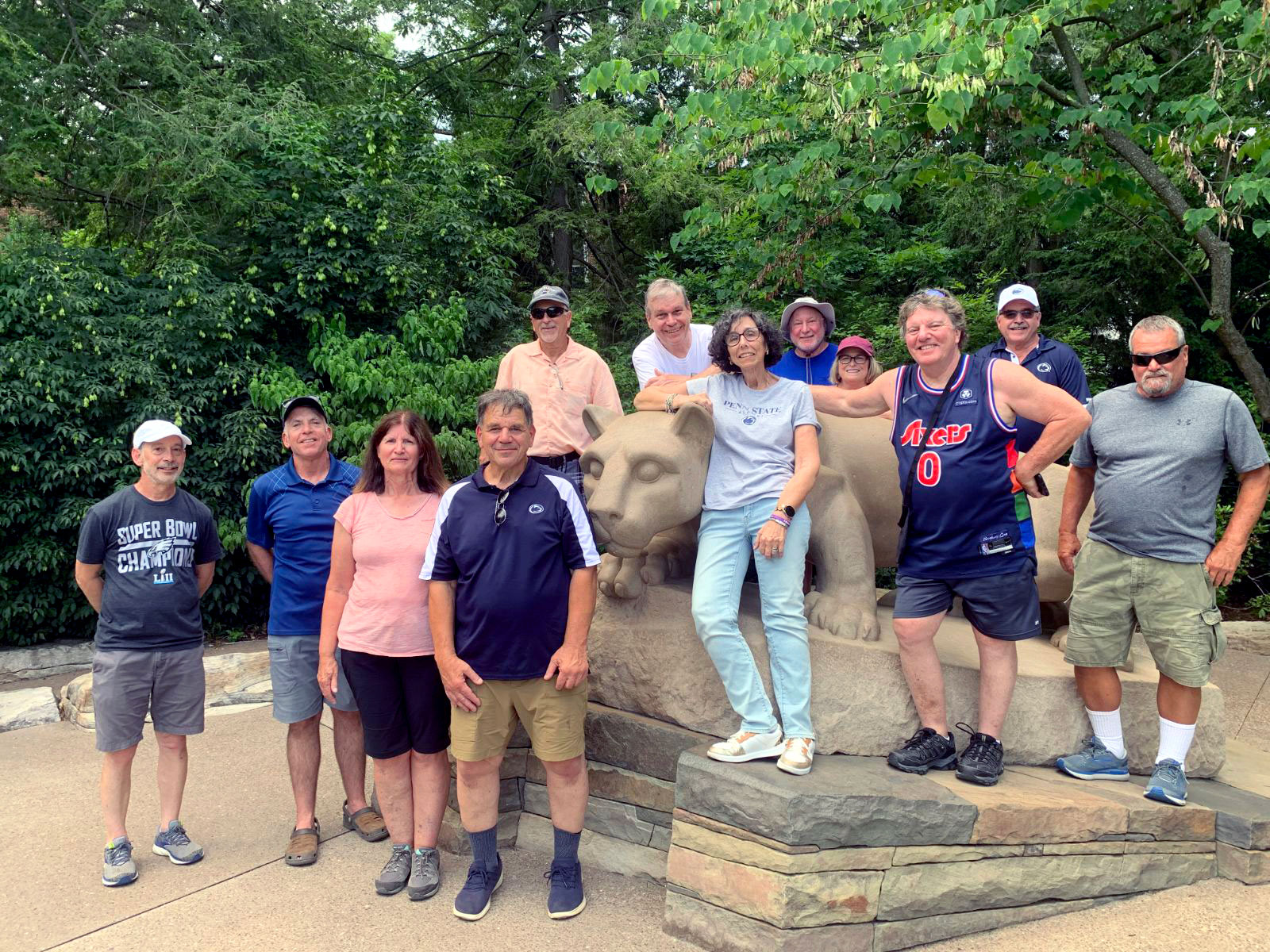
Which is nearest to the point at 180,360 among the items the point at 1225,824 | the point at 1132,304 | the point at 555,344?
the point at 555,344

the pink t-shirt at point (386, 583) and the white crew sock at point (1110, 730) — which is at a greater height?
the pink t-shirt at point (386, 583)

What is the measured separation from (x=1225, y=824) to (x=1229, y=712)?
8.94 ft

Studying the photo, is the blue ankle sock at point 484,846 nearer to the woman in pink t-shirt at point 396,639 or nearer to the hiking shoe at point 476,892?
the hiking shoe at point 476,892

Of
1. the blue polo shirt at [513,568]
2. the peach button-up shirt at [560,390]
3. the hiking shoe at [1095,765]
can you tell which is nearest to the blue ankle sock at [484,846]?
the blue polo shirt at [513,568]

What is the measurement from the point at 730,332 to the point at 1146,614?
5.86 feet

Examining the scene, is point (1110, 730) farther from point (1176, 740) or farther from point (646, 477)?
point (646, 477)

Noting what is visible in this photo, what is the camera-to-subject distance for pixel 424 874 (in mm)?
3332

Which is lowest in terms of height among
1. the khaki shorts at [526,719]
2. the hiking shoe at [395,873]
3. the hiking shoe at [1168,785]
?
the hiking shoe at [395,873]

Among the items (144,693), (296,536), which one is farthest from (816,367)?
(144,693)

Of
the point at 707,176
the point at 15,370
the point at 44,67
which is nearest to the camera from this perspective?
the point at 15,370

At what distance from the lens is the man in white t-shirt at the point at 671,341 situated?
3.97 m

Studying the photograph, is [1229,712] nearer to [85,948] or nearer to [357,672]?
[357,672]

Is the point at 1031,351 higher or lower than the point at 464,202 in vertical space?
lower

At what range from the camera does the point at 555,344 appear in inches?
164
